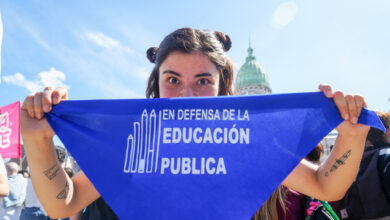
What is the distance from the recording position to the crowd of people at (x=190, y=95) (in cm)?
148

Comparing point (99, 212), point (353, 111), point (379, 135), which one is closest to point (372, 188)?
point (379, 135)

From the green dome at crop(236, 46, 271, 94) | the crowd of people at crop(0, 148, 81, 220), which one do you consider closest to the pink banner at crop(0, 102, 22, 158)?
the crowd of people at crop(0, 148, 81, 220)

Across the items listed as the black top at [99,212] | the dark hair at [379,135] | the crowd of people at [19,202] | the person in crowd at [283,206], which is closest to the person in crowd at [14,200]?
the crowd of people at [19,202]

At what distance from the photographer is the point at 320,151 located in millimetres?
2225

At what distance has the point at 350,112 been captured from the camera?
4.85 ft

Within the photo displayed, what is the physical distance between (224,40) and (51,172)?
1.61 m

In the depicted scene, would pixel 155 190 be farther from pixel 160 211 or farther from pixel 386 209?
pixel 386 209

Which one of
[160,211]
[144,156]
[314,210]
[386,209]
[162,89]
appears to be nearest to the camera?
[160,211]

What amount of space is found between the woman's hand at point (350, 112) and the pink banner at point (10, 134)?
4.76m

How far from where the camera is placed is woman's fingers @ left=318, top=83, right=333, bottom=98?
153 cm

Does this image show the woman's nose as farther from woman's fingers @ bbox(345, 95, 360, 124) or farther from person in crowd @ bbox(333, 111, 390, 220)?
person in crowd @ bbox(333, 111, 390, 220)

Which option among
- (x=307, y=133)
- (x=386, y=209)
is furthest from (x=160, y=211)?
(x=386, y=209)

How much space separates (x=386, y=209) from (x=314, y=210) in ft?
6.53

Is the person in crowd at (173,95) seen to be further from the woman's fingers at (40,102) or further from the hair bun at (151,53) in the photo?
the hair bun at (151,53)
